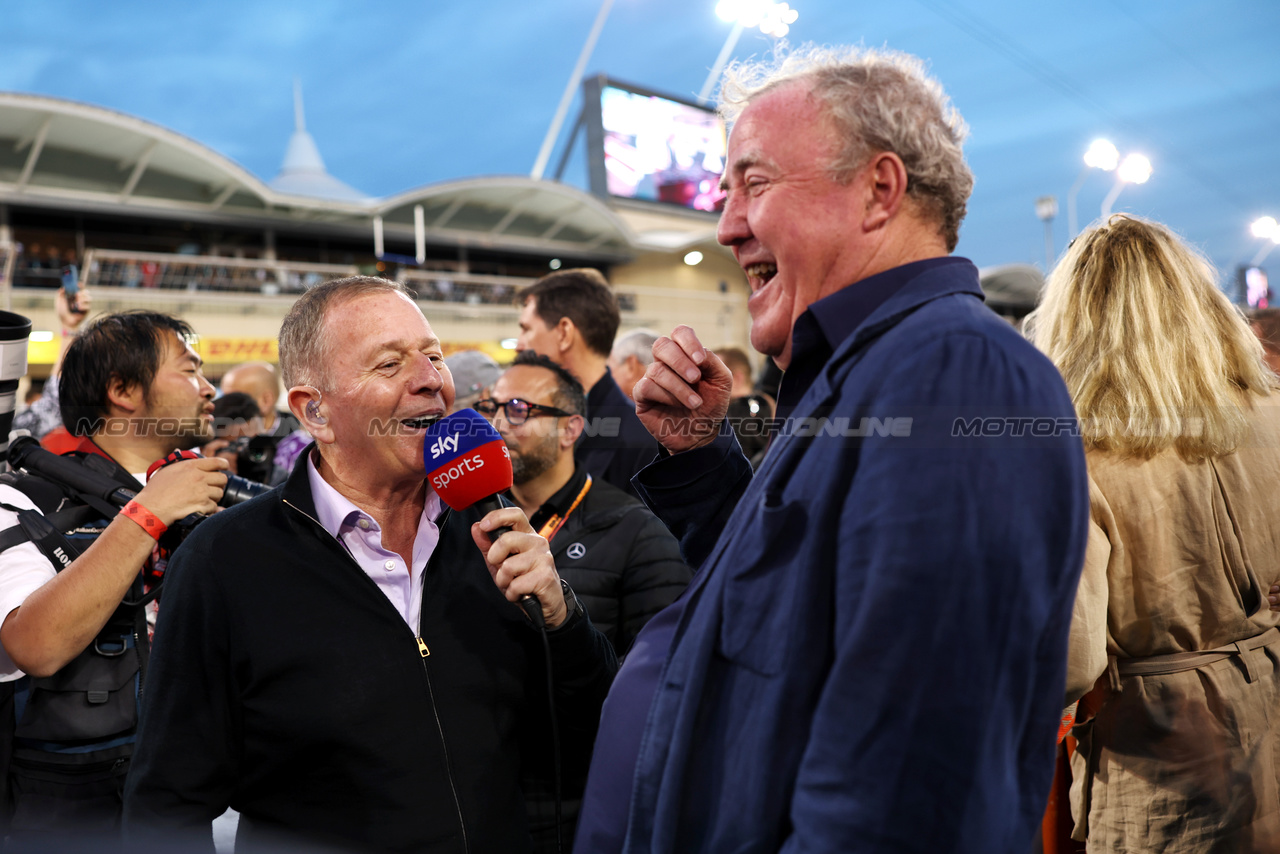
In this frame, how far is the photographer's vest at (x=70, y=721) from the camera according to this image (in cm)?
239

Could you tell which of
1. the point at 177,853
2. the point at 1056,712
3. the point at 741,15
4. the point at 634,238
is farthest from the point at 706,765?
the point at 634,238

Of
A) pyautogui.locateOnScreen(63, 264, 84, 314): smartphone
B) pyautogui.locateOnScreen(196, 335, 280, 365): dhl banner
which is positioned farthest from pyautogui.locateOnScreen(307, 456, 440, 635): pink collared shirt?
pyautogui.locateOnScreen(196, 335, 280, 365): dhl banner

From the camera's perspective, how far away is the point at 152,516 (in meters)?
2.32

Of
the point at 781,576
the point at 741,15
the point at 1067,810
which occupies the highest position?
the point at 741,15

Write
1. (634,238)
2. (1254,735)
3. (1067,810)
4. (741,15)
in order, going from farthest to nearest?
1. (634,238)
2. (741,15)
3. (1067,810)
4. (1254,735)

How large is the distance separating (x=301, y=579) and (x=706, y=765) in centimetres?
106

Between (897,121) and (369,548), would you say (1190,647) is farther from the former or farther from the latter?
(369,548)

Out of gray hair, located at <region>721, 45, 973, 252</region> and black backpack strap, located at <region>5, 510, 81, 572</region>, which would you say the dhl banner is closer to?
black backpack strap, located at <region>5, 510, 81, 572</region>

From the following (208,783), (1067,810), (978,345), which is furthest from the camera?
(1067,810)

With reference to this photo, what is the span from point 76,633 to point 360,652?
1.01m

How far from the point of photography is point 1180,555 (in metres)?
2.17

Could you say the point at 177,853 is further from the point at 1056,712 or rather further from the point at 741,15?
the point at 741,15

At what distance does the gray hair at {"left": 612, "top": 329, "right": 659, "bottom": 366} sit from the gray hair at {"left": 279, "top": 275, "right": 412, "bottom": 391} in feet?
10.8

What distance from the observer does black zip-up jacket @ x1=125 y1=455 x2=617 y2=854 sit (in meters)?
1.72
